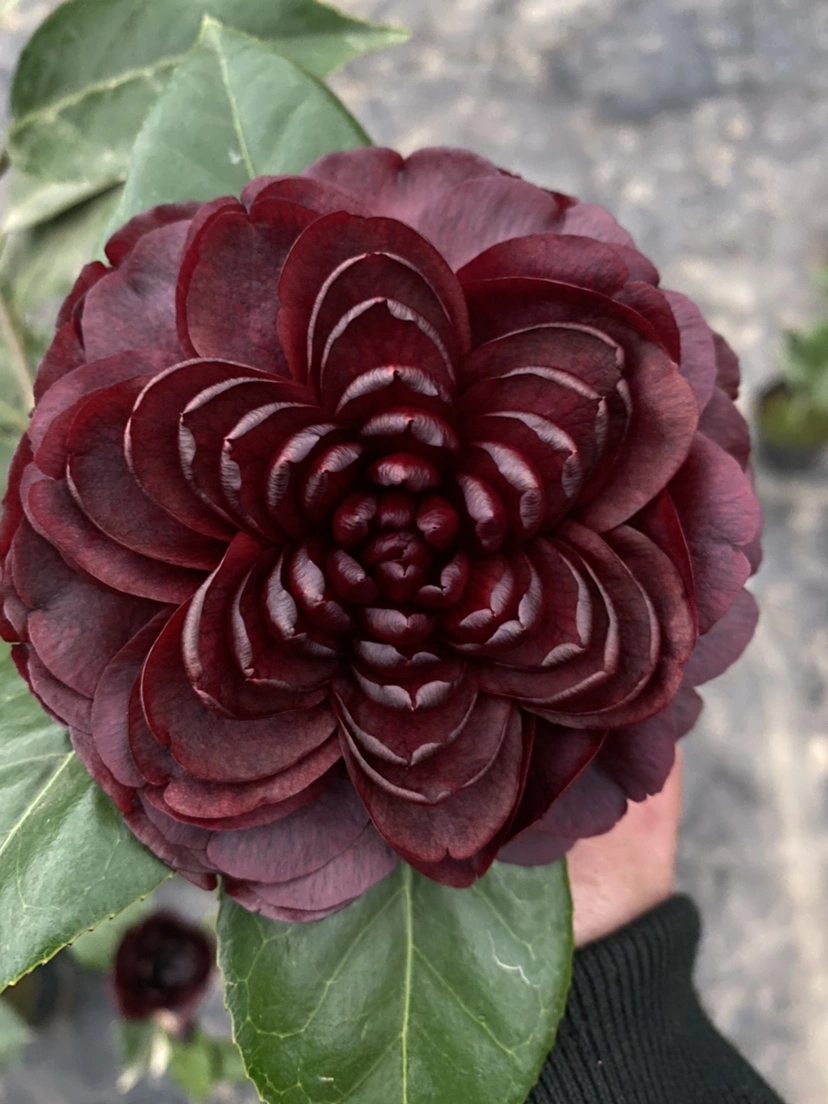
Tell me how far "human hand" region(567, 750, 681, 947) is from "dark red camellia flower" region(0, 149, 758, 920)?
1.16 feet

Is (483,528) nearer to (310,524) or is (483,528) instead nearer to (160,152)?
(310,524)

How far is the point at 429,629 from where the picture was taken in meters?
0.45

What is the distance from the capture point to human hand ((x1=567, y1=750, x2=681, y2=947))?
777 millimetres

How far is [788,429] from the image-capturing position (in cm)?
165

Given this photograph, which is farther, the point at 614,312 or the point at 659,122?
the point at 659,122

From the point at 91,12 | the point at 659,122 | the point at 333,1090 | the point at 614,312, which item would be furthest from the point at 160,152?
the point at 659,122

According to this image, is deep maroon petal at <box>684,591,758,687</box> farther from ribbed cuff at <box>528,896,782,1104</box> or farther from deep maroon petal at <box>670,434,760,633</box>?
ribbed cuff at <box>528,896,782,1104</box>

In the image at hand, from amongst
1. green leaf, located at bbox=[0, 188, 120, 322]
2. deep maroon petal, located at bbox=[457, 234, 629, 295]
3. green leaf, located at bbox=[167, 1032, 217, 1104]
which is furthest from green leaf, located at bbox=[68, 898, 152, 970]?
deep maroon petal, located at bbox=[457, 234, 629, 295]

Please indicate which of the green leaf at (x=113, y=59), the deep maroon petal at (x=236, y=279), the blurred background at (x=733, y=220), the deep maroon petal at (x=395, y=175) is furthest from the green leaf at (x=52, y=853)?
the blurred background at (x=733, y=220)

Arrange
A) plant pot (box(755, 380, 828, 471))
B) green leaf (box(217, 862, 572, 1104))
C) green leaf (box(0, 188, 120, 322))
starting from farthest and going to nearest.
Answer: plant pot (box(755, 380, 828, 471))
green leaf (box(0, 188, 120, 322))
green leaf (box(217, 862, 572, 1104))

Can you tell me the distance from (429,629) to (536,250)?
0.63ft

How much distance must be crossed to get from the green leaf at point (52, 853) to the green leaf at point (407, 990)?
69mm

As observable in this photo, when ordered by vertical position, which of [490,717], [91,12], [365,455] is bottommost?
[490,717]

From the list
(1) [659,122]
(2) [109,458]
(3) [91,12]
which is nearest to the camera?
(2) [109,458]
